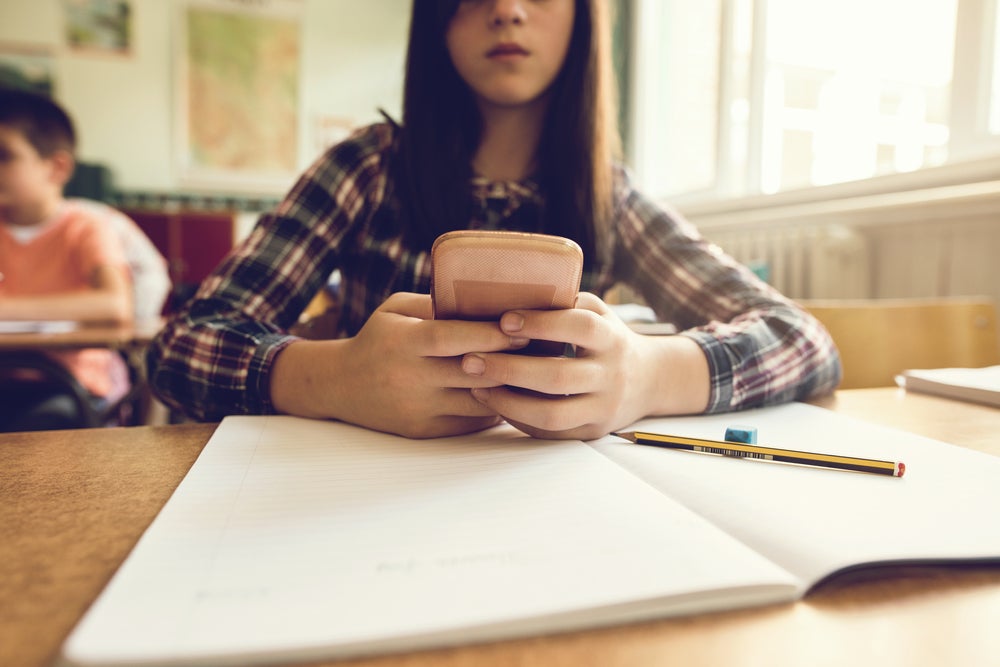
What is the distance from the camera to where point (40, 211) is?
1629mm

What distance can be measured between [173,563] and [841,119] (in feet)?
7.32

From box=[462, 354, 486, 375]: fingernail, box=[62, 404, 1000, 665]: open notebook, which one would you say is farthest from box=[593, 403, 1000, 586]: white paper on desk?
box=[462, 354, 486, 375]: fingernail

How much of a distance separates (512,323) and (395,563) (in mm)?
192

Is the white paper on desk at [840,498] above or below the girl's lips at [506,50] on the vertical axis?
below

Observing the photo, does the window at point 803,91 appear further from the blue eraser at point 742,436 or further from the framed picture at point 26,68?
the framed picture at point 26,68

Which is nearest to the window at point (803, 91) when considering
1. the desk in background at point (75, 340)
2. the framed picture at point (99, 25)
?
the desk in background at point (75, 340)

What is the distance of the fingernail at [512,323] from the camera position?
408 mm

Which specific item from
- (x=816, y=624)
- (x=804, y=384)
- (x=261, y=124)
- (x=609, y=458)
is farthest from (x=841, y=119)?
(x=261, y=124)

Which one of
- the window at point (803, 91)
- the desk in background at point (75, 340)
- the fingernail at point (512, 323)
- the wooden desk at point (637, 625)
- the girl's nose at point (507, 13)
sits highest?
the window at point (803, 91)

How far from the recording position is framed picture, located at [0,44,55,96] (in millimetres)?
3686

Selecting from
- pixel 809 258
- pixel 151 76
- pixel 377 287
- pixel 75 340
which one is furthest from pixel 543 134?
pixel 151 76

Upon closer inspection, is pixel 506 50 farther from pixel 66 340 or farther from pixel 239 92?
pixel 239 92

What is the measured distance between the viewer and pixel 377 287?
0.81m

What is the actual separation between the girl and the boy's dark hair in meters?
1.24
